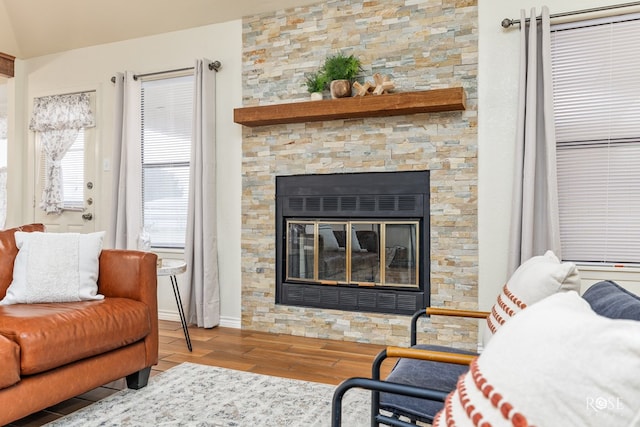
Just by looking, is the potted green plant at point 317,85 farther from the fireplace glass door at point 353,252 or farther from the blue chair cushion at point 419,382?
the blue chair cushion at point 419,382

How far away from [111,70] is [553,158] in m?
4.07

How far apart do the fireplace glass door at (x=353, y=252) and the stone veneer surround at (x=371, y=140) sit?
181 mm

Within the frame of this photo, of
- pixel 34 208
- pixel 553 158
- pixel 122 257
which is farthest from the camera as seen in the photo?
pixel 34 208

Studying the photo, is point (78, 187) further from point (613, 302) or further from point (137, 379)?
point (613, 302)

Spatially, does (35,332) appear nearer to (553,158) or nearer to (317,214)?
(317,214)

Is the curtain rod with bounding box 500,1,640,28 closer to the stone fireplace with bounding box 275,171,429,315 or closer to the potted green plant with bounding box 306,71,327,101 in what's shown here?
the stone fireplace with bounding box 275,171,429,315

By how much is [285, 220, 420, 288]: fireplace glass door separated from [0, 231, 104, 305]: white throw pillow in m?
1.64

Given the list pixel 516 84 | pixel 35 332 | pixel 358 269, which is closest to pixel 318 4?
pixel 516 84

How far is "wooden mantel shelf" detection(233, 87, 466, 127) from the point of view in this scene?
3.15 m

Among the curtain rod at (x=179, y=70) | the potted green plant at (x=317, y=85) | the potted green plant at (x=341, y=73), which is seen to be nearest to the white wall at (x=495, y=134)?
the potted green plant at (x=341, y=73)

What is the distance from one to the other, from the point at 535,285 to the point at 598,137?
2132 millimetres

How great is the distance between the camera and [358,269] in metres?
3.66

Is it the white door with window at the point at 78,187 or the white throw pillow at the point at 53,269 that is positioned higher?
the white door with window at the point at 78,187

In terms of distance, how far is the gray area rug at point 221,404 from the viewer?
219 centimetres
